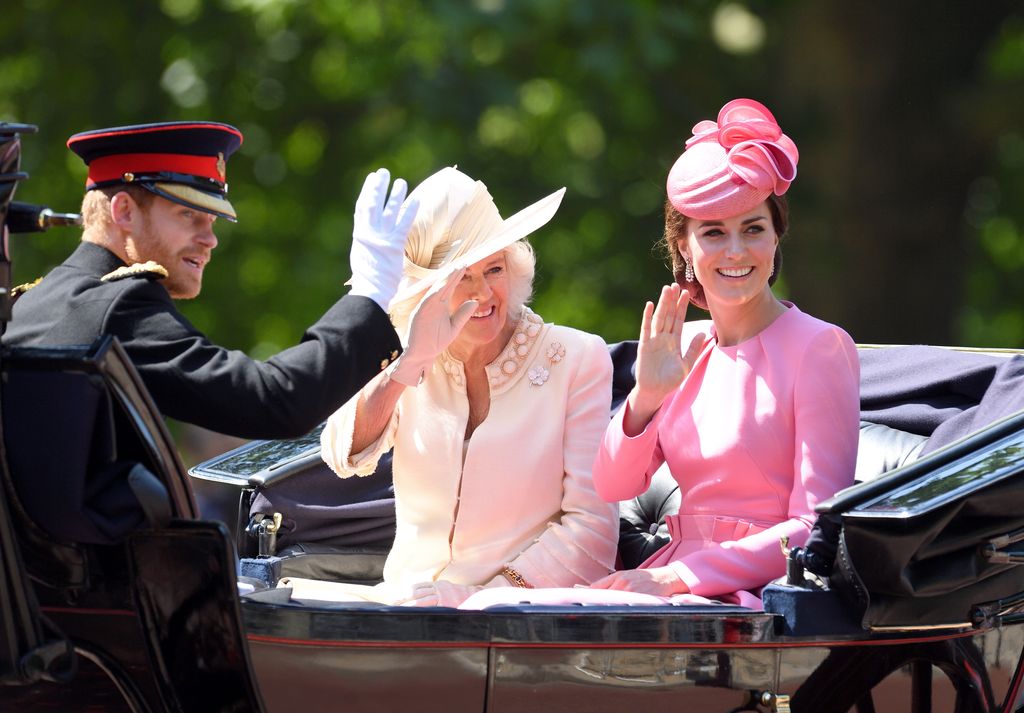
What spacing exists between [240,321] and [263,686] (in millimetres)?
6926

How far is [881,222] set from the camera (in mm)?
8438

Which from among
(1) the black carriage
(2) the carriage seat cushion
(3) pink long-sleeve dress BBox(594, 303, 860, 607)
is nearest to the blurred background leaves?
(2) the carriage seat cushion

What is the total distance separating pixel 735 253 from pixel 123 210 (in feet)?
4.03

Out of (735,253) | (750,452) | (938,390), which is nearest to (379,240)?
(735,253)

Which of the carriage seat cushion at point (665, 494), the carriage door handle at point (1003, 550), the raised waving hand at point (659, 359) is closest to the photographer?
the carriage door handle at point (1003, 550)

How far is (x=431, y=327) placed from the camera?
3.04m

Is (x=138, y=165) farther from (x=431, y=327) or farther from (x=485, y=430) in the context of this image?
(x=485, y=430)

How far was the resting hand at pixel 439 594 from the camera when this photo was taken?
3057 mm

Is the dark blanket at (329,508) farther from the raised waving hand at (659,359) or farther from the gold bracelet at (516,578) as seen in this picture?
the raised waving hand at (659,359)

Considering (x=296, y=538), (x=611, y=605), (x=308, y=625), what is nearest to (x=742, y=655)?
(x=611, y=605)

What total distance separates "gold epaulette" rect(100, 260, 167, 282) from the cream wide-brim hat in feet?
1.74

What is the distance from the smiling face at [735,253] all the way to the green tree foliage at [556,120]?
4.30 metres

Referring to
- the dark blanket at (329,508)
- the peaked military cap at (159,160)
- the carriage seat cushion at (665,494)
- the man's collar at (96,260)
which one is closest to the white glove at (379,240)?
the peaked military cap at (159,160)

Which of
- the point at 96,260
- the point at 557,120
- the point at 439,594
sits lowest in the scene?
the point at 439,594
